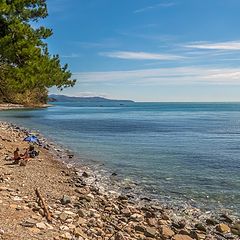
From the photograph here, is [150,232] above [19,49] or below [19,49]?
below

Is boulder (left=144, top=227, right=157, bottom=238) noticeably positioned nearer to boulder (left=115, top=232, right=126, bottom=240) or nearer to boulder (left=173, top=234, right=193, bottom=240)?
boulder (left=173, top=234, right=193, bottom=240)

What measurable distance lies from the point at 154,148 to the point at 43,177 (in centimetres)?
1802

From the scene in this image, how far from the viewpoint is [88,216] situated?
11.4 metres

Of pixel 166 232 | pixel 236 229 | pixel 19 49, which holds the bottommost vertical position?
pixel 236 229

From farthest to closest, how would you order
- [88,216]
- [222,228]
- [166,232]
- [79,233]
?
[222,228]
[88,216]
[166,232]
[79,233]

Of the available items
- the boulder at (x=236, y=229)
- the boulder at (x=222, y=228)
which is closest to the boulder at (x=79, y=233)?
the boulder at (x=222, y=228)

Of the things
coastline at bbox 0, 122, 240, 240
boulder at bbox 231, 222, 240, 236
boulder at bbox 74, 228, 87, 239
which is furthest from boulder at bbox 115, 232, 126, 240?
boulder at bbox 231, 222, 240, 236

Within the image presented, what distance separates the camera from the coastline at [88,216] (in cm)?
946

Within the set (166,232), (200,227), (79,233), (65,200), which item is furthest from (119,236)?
(65,200)

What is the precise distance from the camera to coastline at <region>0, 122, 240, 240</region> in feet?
31.0

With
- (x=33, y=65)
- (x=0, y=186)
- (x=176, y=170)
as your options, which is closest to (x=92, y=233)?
(x=0, y=186)

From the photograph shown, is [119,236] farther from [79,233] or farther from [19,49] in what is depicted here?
[19,49]

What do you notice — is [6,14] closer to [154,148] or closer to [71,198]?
[71,198]

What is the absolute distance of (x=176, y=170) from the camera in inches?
875
